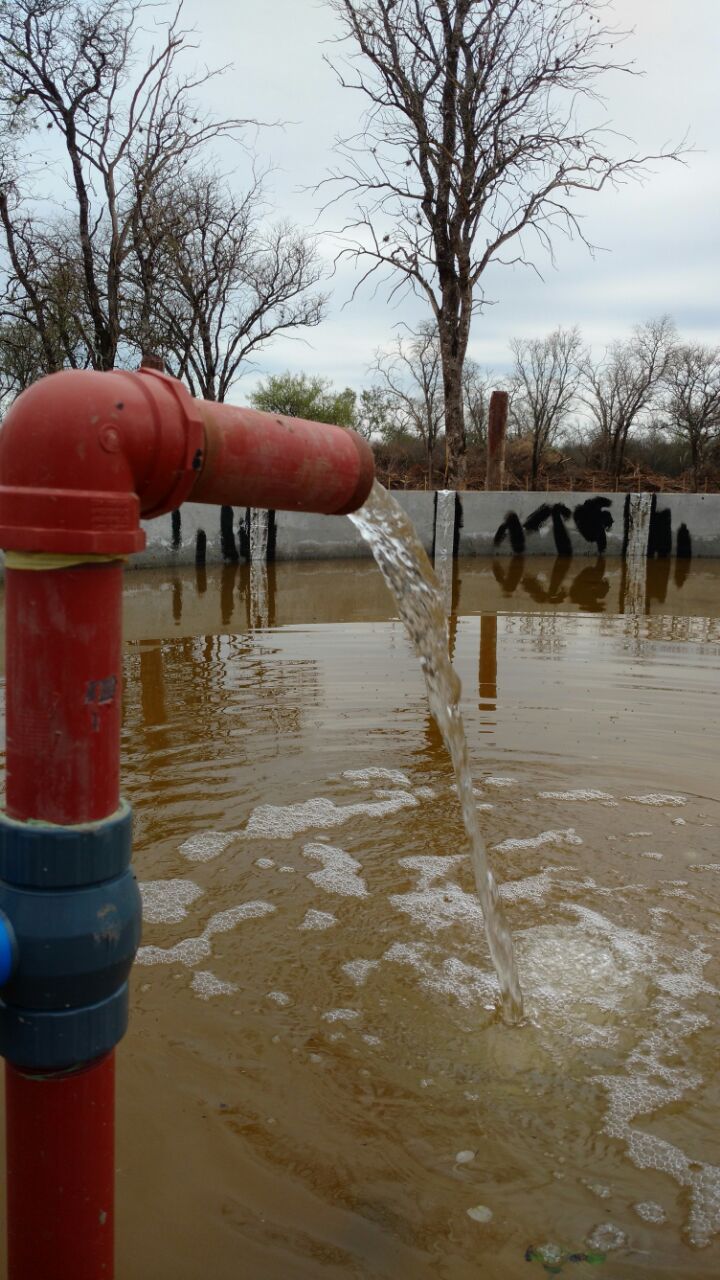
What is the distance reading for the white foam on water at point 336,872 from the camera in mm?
3582

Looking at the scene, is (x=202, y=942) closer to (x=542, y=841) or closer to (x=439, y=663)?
(x=439, y=663)

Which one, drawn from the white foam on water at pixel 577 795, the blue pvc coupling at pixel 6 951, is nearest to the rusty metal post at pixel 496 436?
the white foam on water at pixel 577 795

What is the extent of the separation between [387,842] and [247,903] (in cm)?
77

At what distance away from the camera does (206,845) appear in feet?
12.9

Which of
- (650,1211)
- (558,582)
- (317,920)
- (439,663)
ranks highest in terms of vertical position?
(439,663)

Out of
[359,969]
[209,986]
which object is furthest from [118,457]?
[359,969]

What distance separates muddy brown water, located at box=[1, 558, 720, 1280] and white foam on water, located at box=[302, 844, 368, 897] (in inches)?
0.4

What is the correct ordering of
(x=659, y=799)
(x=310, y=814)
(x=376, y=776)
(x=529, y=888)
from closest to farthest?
1. (x=529, y=888)
2. (x=310, y=814)
3. (x=659, y=799)
4. (x=376, y=776)

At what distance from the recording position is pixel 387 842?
4004 mm

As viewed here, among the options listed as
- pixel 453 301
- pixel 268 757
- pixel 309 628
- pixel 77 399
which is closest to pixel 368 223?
pixel 453 301

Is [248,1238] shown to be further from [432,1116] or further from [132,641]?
[132,641]

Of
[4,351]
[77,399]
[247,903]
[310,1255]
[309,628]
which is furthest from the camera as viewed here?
[4,351]

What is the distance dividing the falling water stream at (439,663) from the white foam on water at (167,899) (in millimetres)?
1093

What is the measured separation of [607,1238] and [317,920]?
1.52m
